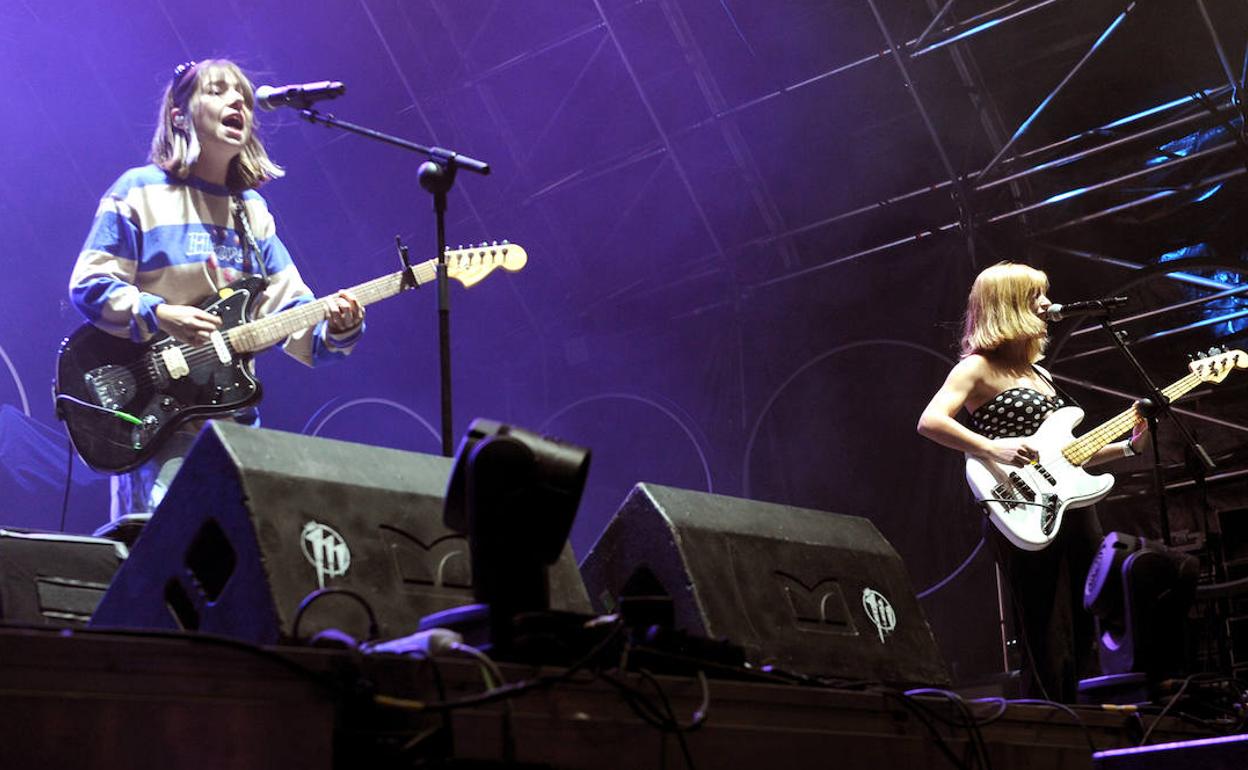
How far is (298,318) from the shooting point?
3.89 metres

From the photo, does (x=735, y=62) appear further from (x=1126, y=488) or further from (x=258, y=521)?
(x=258, y=521)

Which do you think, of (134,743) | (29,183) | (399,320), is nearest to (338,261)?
(399,320)

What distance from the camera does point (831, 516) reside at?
2.48m

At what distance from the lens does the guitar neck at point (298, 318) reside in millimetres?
3750

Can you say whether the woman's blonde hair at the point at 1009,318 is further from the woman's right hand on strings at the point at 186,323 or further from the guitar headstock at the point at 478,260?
the woman's right hand on strings at the point at 186,323

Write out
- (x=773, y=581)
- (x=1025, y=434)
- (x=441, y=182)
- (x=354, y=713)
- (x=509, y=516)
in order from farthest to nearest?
(x=1025, y=434), (x=441, y=182), (x=773, y=581), (x=509, y=516), (x=354, y=713)

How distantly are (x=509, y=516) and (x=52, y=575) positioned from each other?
122 cm

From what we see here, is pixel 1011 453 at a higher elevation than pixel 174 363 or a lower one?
lower

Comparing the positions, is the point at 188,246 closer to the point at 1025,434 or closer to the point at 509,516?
the point at 509,516

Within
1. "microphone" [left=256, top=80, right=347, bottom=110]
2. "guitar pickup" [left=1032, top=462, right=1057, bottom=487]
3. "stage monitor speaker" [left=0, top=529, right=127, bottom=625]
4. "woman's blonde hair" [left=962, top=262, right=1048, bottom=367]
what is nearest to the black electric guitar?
"microphone" [left=256, top=80, right=347, bottom=110]

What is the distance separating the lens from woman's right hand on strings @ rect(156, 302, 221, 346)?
3.56 m

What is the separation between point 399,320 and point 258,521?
16.5 feet

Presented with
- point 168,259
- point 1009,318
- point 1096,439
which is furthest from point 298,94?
point 1096,439

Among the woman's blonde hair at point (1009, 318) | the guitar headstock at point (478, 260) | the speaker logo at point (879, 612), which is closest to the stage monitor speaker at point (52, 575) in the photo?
the speaker logo at point (879, 612)
